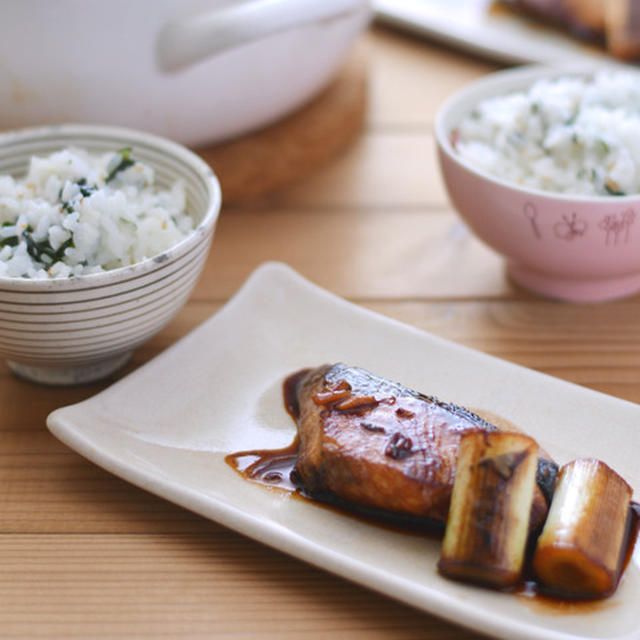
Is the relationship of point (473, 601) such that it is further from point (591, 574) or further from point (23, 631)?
point (23, 631)

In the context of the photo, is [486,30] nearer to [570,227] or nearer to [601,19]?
[601,19]

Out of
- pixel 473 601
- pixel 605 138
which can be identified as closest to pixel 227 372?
pixel 473 601

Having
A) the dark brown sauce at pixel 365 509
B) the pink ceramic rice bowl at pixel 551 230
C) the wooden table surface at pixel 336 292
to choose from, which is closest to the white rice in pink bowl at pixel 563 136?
the pink ceramic rice bowl at pixel 551 230

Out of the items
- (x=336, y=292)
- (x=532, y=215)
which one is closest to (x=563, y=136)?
(x=532, y=215)

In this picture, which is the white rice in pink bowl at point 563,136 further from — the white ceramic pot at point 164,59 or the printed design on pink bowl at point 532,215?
the white ceramic pot at point 164,59

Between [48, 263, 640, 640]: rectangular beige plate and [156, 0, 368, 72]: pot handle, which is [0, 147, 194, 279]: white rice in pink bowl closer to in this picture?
[48, 263, 640, 640]: rectangular beige plate

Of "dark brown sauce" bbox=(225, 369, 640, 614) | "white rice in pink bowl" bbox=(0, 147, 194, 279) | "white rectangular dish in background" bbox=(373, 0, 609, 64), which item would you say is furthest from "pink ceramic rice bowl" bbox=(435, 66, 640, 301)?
"white rectangular dish in background" bbox=(373, 0, 609, 64)
